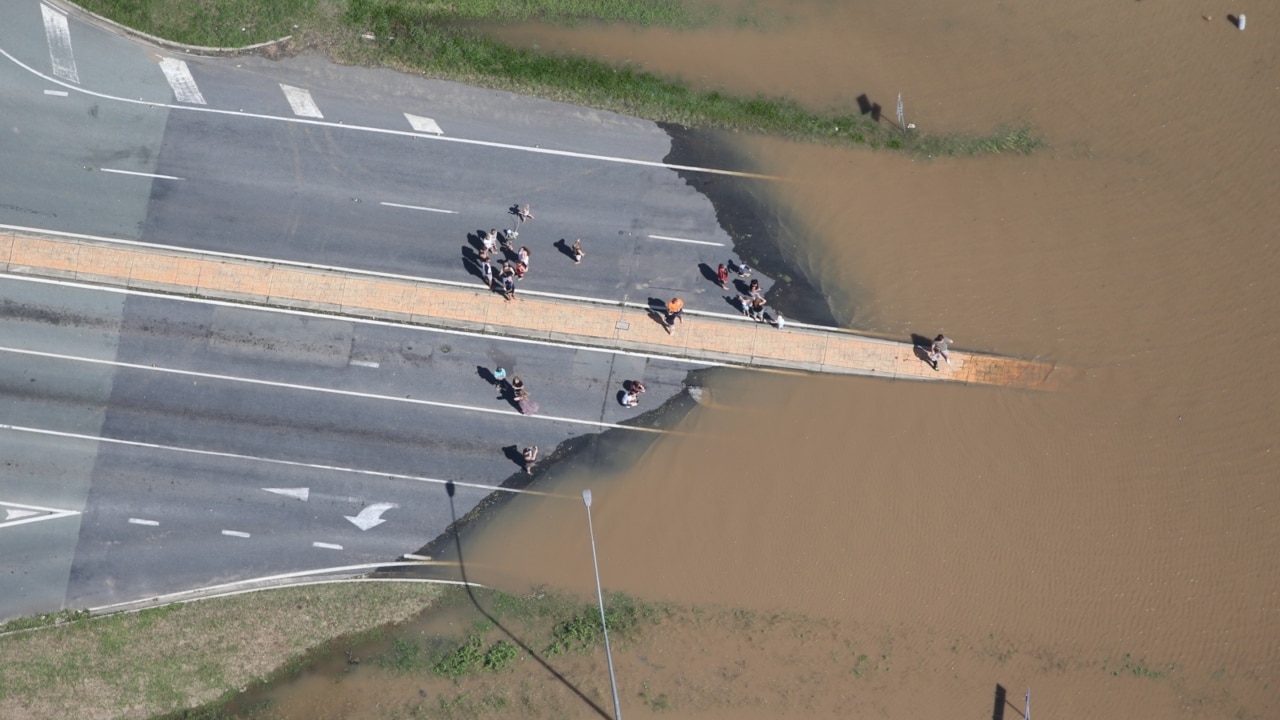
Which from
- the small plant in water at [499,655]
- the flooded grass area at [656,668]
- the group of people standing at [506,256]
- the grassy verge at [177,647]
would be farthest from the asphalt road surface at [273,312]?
the small plant in water at [499,655]

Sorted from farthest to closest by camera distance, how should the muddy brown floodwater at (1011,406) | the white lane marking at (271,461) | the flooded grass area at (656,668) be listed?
the white lane marking at (271,461) < the muddy brown floodwater at (1011,406) < the flooded grass area at (656,668)

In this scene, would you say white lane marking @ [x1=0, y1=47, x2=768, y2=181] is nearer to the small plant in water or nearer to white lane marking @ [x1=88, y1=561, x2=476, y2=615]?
white lane marking @ [x1=88, y1=561, x2=476, y2=615]

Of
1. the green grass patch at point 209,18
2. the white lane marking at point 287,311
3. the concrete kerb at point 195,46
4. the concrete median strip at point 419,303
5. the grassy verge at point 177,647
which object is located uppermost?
the green grass patch at point 209,18

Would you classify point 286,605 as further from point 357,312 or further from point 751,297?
point 751,297

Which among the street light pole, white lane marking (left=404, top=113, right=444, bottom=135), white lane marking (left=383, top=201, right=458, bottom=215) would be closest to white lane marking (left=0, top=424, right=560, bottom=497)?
the street light pole

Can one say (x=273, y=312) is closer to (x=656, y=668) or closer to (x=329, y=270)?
(x=329, y=270)

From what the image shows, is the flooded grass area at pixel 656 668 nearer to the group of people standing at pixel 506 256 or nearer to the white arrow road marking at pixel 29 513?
the white arrow road marking at pixel 29 513

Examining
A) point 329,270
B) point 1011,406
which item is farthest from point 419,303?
point 1011,406
